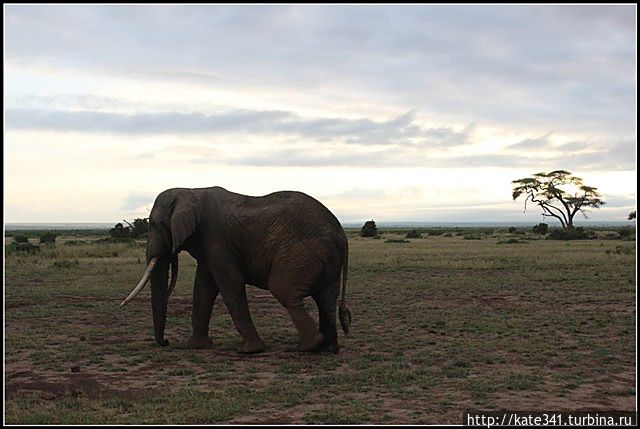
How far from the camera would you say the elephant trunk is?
11094 millimetres

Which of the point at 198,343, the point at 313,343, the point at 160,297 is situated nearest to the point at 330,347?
the point at 313,343

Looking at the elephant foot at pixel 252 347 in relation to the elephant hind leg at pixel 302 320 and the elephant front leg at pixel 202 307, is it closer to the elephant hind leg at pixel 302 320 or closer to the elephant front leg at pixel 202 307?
the elephant hind leg at pixel 302 320

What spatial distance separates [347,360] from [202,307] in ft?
8.66

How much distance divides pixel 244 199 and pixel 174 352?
2601 millimetres

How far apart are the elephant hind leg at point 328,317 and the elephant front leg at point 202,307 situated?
1.78 metres

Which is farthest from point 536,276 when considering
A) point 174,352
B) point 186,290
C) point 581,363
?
point 174,352

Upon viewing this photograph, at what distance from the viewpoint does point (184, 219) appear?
10773 millimetres

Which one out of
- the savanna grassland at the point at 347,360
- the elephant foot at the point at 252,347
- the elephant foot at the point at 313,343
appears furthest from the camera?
the elephant foot at the point at 252,347

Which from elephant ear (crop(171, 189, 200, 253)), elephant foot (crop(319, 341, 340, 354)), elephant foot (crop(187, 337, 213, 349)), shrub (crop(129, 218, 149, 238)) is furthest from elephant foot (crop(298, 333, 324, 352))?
shrub (crop(129, 218, 149, 238))

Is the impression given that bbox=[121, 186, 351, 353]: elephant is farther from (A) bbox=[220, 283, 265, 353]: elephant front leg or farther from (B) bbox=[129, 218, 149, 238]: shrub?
(B) bbox=[129, 218, 149, 238]: shrub

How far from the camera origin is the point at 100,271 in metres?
24.9

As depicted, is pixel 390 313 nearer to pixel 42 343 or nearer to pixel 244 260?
pixel 244 260

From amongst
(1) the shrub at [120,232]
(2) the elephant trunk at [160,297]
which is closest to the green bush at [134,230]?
(1) the shrub at [120,232]

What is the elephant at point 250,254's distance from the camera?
413 inches
